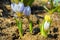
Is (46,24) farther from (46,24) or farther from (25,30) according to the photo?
(25,30)

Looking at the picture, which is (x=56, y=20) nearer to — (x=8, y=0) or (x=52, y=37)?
(x=52, y=37)

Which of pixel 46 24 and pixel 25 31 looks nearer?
pixel 46 24

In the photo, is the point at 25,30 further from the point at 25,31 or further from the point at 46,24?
the point at 46,24

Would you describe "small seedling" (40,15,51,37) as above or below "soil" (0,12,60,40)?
above

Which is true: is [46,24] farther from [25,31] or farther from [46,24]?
[25,31]

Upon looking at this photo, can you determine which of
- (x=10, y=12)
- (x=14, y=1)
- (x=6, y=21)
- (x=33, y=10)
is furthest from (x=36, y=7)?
(x=14, y=1)

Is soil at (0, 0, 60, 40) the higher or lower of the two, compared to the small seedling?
lower

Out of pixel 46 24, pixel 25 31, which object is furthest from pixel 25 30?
pixel 46 24

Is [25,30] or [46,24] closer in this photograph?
[46,24]

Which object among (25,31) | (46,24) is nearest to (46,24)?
(46,24)

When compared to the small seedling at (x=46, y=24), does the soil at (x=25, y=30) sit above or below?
below

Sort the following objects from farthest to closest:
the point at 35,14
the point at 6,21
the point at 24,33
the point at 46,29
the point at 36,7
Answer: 1. the point at 36,7
2. the point at 35,14
3. the point at 6,21
4. the point at 24,33
5. the point at 46,29
